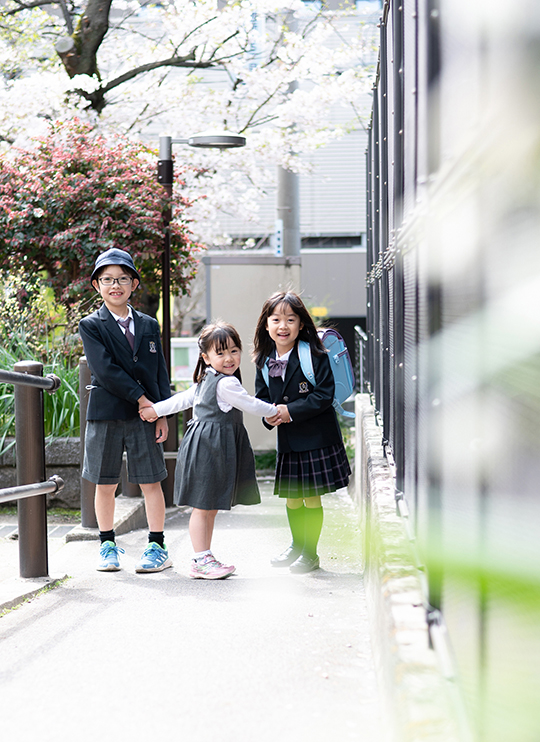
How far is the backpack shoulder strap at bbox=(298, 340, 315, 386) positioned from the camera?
4.10m

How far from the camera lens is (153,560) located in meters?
Answer: 4.19

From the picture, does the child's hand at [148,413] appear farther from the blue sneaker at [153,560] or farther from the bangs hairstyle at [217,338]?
the blue sneaker at [153,560]

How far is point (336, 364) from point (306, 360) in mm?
178

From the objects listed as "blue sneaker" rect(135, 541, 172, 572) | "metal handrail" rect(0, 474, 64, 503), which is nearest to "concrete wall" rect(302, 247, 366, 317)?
"blue sneaker" rect(135, 541, 172, 572)

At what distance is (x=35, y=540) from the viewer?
3807 mm

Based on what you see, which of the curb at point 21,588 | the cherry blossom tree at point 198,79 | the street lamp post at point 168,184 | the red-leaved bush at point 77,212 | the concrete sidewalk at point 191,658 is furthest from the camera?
the cherry blossom tree at point 198,79

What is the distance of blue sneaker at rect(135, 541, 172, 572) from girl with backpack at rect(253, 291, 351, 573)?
2.31 feet

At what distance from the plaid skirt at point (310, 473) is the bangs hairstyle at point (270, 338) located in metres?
0.53

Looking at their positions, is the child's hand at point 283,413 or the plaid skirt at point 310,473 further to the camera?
the plaid skirt at point 310,473

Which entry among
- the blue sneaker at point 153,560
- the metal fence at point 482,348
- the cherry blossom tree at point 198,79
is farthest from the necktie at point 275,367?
the cherry blossom tree at point 198,79

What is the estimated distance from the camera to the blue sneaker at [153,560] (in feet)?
13.7

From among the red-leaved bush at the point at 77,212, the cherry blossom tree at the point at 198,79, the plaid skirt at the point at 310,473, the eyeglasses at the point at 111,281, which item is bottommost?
the plaid skirt at the point at 310,473

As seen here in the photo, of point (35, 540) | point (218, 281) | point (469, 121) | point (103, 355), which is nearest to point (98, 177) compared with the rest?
point (218, 281)

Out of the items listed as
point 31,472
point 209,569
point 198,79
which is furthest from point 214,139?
point 198,79
